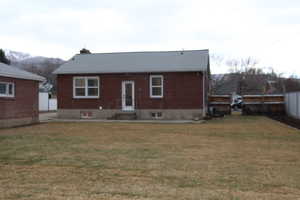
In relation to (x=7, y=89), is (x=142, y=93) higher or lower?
lower

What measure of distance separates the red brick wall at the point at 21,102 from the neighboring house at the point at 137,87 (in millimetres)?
3946

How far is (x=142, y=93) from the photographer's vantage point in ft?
70.6

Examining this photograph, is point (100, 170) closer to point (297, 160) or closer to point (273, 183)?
point (273, 183)

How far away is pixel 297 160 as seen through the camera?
7602 millimetres

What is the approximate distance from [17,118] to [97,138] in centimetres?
739

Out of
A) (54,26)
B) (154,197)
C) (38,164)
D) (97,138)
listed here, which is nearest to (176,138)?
(97,138)

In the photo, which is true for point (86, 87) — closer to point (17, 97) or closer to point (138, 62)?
point (138, 62)

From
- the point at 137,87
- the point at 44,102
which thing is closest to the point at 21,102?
the point at 137,87

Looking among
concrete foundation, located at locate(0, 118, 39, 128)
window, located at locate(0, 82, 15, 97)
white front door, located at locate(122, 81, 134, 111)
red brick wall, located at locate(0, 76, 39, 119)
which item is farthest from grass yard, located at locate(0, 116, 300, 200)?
white front door, located at locate(122, 81, 134, 111)

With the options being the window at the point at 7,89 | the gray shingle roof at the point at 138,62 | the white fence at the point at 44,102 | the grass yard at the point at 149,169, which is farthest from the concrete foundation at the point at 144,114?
the white fence at the point at 44,102

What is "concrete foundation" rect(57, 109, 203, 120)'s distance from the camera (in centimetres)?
2080

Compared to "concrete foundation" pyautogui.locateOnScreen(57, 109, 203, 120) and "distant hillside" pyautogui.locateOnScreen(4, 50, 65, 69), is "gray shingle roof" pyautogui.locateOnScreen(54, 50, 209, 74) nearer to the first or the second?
"concrete foundation" pyautogui.locateOnScreen(57, 109, 203, 120)

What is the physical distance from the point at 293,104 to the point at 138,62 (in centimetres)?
1141

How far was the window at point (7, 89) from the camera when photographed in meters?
16.0
